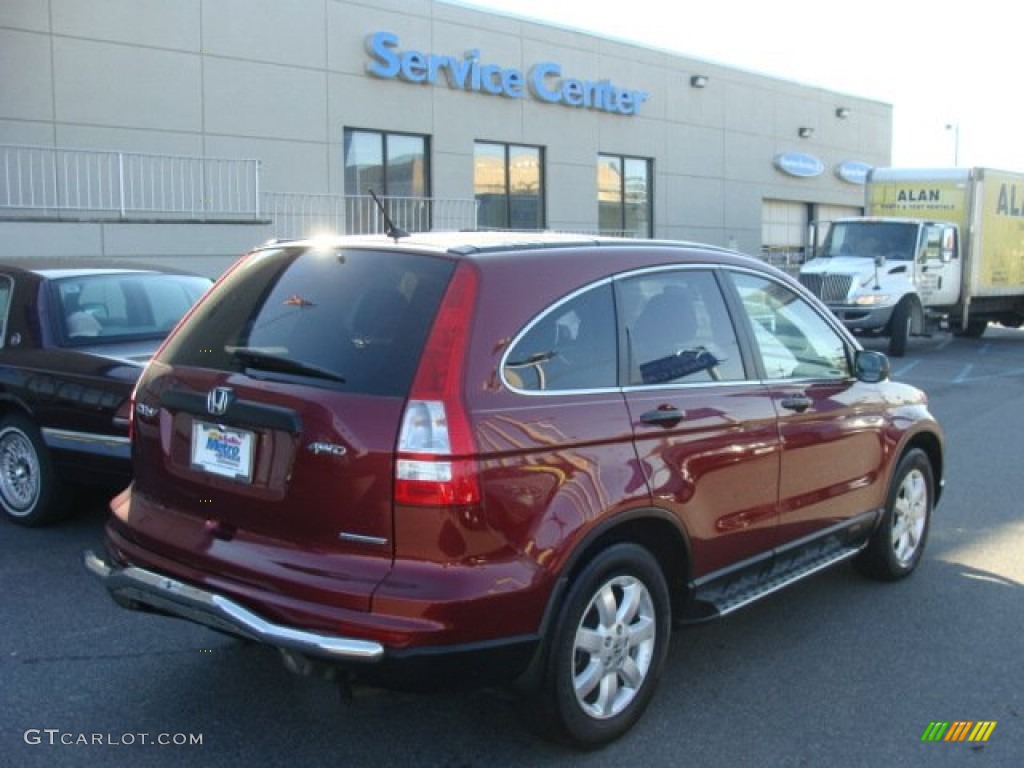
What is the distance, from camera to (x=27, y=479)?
6289 mm

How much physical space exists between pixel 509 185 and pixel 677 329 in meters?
18.3

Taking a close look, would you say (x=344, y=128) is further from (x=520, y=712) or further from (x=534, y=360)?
(x=520, y=712)

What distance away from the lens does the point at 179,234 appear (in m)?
14.5

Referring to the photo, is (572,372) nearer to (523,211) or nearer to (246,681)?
(246,681)

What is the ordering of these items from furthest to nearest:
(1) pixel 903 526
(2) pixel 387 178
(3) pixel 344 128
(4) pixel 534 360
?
(2) pixel 387 178, (3) pixel 344 128, (1) pixel 903 526, (4) pixel 534 360

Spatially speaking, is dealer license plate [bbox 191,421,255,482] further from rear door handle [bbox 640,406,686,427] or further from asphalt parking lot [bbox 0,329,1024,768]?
rear door handle [bbox 640,406,686,427]

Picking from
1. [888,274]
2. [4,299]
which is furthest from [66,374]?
[888,274]

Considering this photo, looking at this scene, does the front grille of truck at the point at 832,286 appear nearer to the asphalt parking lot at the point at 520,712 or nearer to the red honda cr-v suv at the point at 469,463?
the asphalt parking lot at the point at 520,712

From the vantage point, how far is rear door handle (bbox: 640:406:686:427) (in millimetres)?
3730

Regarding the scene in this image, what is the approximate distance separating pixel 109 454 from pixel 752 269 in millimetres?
3679

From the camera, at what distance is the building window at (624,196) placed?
24016mm

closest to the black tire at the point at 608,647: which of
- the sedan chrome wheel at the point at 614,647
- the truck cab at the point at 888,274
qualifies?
the sedan chrome wheel at the point at 614,647

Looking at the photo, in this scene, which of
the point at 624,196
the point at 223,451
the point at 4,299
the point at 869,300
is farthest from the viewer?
the point at 624,196

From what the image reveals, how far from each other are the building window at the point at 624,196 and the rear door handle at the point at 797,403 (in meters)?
19.3
